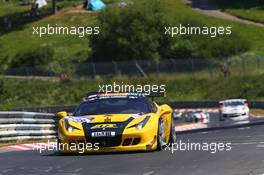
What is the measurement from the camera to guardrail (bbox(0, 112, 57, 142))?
78.9ft

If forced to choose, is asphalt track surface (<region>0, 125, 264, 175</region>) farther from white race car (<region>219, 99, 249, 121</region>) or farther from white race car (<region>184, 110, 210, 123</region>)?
white race car (<region>184, 110, 210, 123</region>)

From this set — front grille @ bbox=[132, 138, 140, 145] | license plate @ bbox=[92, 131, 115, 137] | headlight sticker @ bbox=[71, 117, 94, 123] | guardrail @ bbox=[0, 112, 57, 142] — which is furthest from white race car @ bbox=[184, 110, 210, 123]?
license plate @ bbox=[92, 131, 115, 137]

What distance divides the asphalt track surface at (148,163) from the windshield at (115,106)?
1.04 m

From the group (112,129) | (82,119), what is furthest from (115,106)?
(112,129)

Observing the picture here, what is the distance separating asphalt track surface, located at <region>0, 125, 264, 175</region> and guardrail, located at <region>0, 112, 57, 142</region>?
8.41m

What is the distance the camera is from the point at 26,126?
82.4 ft

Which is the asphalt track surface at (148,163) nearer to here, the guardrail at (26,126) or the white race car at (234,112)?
the guardrail at (26,126)

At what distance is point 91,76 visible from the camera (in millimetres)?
63250

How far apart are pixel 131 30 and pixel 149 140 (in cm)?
5795

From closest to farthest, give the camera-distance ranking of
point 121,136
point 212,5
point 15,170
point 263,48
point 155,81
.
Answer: point 15,170
point 121,136
point 155,81
point 263,48
point 212,5

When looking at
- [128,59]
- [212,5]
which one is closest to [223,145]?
[128,59]

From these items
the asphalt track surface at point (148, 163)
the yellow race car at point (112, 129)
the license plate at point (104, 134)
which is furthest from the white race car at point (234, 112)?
the license plate at point (104, 134)

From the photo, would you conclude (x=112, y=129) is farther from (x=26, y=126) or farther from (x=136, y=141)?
(x=26, y=126)

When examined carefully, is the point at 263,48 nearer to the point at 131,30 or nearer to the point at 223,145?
the point at 131,30
